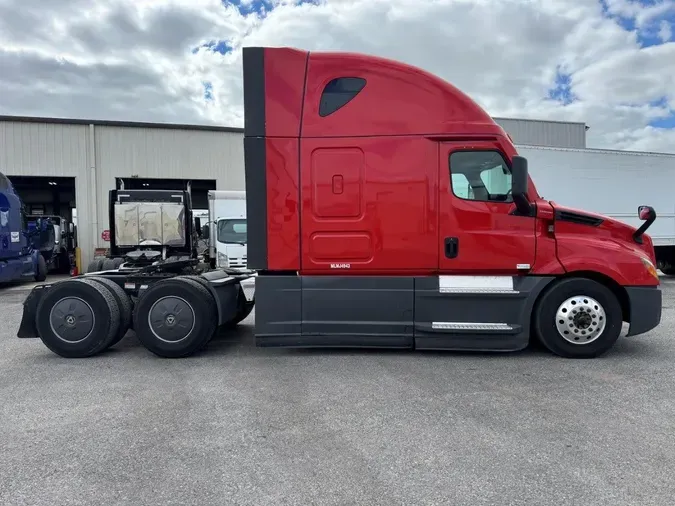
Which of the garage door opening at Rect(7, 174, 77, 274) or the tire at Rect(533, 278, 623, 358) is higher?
the garage door opening at Rect(7, 174, 77, 274)

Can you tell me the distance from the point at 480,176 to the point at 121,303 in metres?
4.66

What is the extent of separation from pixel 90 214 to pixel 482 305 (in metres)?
21.1

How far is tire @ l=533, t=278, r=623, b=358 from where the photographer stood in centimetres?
559

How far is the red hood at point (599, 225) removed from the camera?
563 centimetres

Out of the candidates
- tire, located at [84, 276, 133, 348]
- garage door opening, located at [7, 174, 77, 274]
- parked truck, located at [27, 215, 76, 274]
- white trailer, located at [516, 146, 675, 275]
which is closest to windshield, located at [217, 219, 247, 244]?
white trailer, located at [516, 146, 675, 275]

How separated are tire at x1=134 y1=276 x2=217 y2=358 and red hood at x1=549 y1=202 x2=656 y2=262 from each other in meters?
4.35

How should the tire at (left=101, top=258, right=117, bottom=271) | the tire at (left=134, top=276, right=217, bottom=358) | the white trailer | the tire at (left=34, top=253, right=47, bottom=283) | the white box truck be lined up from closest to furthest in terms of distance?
the tire at (left=134, top=276, right=217, bottom=358) < the tire at (left=101, top=258, right=117, bottom=271) < the white trailer < the white box truck < the tire at (left=34, top=253, right=47, bottom=283)

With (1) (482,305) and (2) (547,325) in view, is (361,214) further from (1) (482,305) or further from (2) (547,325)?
(2) (547,325)

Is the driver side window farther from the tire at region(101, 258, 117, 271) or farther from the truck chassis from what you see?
the tire at region(101, 258, 117, 271)

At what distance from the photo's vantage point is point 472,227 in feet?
18.4

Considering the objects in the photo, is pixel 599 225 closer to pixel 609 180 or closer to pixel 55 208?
pixel 609 180

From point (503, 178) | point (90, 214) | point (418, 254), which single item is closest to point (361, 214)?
point (418, 254)

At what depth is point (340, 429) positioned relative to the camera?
149 inches

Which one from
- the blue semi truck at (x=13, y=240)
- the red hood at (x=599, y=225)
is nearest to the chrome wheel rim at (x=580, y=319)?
the red hood at (x=599, y=225)
